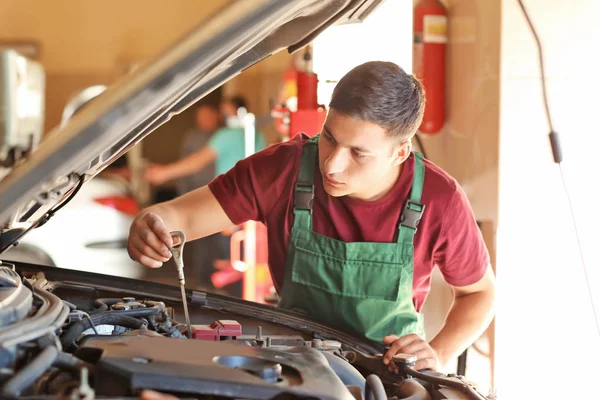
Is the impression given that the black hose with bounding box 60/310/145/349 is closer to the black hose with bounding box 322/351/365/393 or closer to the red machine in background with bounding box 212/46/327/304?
the black hose with bounding box 322/351/365/393

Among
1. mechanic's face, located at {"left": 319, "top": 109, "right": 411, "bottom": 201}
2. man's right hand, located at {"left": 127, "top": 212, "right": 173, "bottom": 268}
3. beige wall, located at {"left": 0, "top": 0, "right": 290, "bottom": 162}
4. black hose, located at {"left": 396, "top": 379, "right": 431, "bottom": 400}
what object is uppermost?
beige wall, located at {"left": 0, "top": 0, "right": 290, "bottom": 162}

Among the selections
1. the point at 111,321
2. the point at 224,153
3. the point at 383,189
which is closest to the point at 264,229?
the point at 224,153

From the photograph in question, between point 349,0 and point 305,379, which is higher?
point 349,0

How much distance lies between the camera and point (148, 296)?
1.75 m

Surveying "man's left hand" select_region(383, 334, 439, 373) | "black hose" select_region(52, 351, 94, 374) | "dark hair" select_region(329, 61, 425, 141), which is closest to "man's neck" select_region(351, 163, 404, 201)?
"dark hair" select_region(329, 61, 425, 141)

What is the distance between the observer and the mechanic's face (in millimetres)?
1855

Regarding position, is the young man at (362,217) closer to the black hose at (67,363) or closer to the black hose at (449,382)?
the black hose at (449,382)

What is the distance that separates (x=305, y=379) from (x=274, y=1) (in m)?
0.51

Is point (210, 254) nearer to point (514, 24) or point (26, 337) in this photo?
point (514, 24)

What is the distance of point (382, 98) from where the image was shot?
1.89 m

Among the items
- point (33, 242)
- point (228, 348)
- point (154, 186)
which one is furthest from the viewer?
point (154, 186)

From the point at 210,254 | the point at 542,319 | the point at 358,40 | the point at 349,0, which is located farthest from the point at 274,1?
the point at 210,254

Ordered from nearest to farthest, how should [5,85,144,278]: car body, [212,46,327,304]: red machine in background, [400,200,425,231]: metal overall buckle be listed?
1. [400,200,425,231]: metal overall buckle
2. [212,46,327,304]: red machine in background
3. [5,85,144,278]: car body

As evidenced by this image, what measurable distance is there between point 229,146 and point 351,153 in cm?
409
